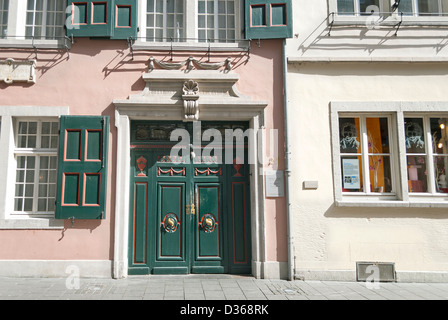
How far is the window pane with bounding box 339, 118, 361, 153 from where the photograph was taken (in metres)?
6.88

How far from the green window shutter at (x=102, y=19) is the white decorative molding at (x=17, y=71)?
3.08 ft

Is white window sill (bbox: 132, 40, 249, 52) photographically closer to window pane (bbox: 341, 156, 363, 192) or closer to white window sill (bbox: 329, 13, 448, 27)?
white window sill (bbox: 329, 13, 448, 27)

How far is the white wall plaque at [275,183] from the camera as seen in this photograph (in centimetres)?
657

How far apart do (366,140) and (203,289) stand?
157 inches

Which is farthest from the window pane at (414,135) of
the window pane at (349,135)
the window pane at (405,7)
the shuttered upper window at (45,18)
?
the shuttered upper window at (45,18)

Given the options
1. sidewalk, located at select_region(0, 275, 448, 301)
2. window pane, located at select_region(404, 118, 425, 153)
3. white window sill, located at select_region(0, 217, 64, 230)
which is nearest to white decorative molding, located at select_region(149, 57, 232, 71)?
white window sill, located at select_region(0, 217, 64, 230)

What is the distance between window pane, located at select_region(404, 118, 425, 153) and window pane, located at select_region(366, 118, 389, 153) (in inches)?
15.2

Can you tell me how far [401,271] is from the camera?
6414 millimetres

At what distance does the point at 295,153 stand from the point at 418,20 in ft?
11.5

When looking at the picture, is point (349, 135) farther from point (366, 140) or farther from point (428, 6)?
point (428, 6)

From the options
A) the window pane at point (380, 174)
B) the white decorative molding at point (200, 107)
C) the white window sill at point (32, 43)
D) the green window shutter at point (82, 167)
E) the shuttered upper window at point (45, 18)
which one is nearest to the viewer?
the green window shutter at point (82, 167)

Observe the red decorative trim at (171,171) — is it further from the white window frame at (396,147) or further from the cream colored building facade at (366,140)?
the white window frame at (396,147)
